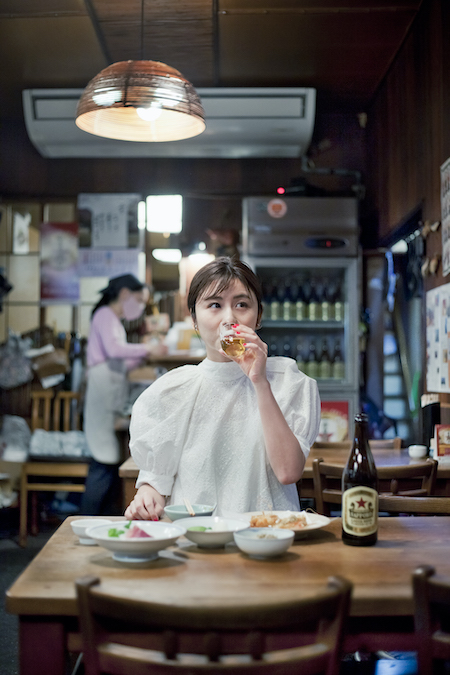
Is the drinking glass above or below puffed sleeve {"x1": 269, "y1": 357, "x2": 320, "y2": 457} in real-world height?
above

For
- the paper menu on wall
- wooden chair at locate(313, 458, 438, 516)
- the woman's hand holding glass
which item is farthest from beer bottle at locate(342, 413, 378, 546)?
the paper menu on wall

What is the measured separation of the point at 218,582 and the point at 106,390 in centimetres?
345

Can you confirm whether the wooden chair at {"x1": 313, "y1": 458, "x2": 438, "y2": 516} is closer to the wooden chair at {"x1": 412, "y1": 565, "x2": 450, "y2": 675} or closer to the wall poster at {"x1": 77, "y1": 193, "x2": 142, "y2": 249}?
the wooden chair at {"x1": 412, "y1": 565, "x2": 450, "y2": 675}

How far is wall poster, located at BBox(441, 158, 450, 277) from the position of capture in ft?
11.1

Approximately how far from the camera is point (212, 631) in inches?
33.8

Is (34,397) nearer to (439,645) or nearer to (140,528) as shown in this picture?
(140,528)

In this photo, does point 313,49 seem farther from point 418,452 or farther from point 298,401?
point 298,401

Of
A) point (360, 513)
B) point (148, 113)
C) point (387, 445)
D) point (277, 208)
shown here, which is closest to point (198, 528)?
point (360, 513)

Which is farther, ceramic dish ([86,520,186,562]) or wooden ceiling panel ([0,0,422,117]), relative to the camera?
wooden ceiling panel ([0,0,422,117])

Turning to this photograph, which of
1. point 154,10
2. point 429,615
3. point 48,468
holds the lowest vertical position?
point 48,468

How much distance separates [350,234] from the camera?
497 centimetres

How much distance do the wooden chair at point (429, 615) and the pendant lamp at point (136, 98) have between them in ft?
6.97

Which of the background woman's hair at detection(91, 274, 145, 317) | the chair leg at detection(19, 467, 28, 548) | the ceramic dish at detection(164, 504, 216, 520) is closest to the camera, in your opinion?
the ceramic dish at detection(164, 504, 216, 520)

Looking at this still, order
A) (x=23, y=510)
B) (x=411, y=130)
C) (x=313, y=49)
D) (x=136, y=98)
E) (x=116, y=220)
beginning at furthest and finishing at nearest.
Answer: (x=116, y=220) < (x=23, y=510) < (x=313, y=49) < (x=411, y=130) < (x=136, y=98)
